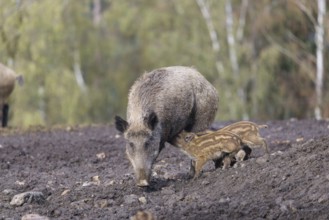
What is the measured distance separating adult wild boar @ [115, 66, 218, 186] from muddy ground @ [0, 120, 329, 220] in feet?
1.27

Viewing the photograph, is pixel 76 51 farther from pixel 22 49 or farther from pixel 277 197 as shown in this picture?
pixel 277 197

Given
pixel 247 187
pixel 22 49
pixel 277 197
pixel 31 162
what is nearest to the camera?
pixel 277 197

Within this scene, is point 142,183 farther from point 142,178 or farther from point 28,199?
point 28,199

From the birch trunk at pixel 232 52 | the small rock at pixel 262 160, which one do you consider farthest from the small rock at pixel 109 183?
the birch trunk at pixel 232 52

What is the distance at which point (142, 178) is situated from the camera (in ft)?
Answer: 29.9

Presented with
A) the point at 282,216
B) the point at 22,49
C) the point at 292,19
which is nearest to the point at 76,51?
the point at 22,49

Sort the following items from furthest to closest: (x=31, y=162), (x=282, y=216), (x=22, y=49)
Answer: (x=22, y=49)
(x=31, y=162)
(x=282, y=216)

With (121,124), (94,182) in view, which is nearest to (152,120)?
(121,124)

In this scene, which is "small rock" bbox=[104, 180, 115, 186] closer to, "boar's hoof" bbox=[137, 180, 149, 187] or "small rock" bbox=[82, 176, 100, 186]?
"small rock" bbox=[82, 176, 100, 186]

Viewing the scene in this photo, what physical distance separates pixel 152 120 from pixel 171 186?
70cm

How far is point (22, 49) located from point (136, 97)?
2170cm

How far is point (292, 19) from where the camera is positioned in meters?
32.6

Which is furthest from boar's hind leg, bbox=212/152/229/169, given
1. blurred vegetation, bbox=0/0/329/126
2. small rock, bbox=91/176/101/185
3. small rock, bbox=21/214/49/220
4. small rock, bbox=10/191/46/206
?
blurred vegetation, bbox=0/0/329/126

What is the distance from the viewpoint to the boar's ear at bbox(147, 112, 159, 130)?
30.9ft
